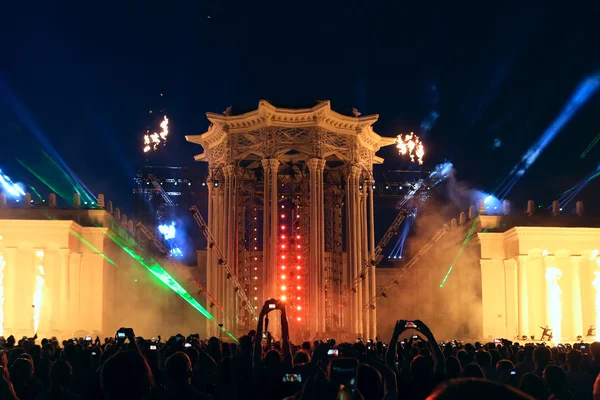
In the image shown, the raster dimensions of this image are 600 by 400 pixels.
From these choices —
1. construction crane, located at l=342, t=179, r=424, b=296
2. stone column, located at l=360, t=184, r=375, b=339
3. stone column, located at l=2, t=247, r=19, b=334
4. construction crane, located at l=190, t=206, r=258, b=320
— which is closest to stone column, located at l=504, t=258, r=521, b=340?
construction crane, located at l=342, t=179, r=424, b=296

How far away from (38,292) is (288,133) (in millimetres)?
19954

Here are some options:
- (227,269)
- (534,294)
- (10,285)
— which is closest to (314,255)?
(227,269)

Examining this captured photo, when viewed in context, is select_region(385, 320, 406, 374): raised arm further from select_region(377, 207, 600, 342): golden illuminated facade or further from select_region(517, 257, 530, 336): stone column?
select_region(517, 257, 530, 336): stone column

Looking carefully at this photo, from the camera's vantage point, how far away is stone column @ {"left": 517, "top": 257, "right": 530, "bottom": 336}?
54.5 metres

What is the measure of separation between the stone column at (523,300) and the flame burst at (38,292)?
109 feet

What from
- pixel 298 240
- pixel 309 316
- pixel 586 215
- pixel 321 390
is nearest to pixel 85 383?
pixel 321 390

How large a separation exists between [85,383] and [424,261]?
203 feet

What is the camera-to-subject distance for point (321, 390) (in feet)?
16.7

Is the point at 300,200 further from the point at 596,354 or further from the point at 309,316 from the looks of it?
the point at 596,354

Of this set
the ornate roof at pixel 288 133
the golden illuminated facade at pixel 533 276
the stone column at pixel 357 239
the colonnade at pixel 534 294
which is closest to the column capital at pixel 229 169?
the ornate roof at pixel 288 133

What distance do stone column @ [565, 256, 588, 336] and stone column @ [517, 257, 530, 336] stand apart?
3449mm

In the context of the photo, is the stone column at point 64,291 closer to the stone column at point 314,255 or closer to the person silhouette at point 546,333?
the stone column at point 314,255

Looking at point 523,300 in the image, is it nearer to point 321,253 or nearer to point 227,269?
point 321,253

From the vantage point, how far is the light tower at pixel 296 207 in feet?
171
